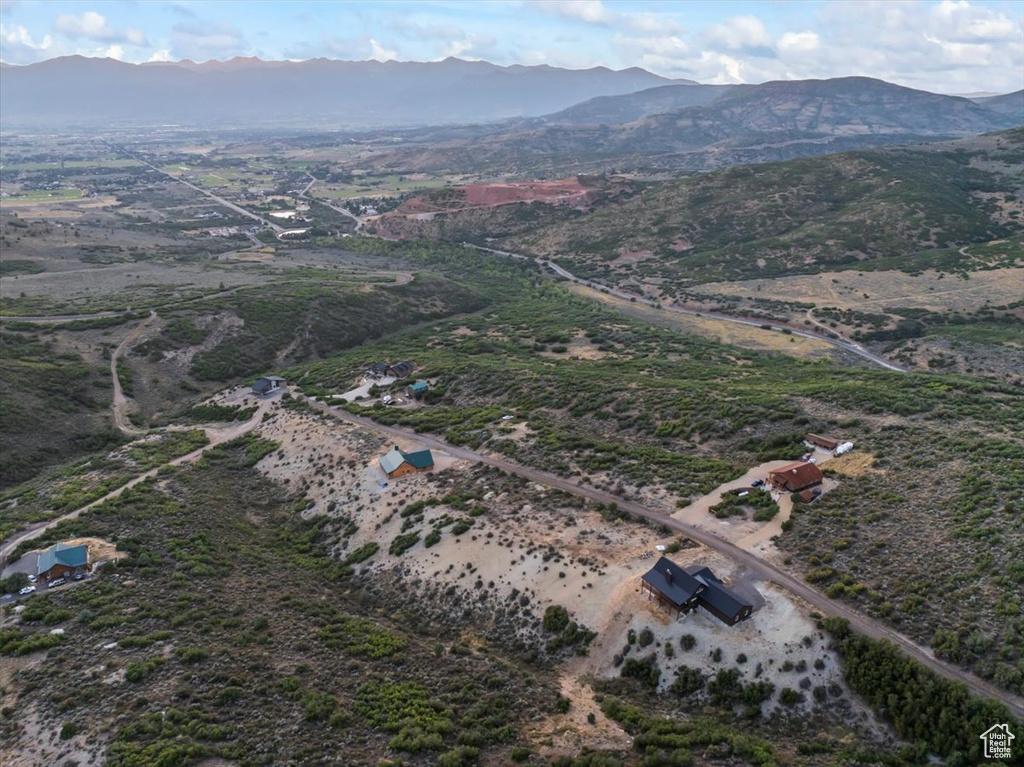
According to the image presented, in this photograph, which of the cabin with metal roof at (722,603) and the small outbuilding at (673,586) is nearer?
the cabin with metal roof at (722,603)

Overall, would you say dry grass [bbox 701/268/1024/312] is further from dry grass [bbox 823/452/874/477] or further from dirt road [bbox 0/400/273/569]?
dirt road [bbox 0/400/273/569]

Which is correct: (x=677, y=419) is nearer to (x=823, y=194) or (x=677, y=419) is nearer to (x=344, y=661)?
(x=344, y=661)

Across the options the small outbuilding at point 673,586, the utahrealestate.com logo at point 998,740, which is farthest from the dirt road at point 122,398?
the utahrealestate.com logo at point 998,740

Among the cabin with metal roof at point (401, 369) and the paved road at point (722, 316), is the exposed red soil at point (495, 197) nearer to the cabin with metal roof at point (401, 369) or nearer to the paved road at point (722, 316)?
the paved road at point (722, 316)

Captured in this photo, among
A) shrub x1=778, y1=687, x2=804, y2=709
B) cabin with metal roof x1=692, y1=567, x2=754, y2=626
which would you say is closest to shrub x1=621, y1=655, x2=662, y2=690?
cabin with metal roof x1=692, y1=567, x2=754, y2=626

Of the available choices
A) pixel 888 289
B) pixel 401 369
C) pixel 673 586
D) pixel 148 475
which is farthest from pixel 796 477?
pixel 888 289

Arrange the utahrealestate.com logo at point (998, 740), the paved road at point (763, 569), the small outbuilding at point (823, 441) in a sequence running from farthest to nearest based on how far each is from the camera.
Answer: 1. the small outbuilding at point (823, 441)
2. the paved road at point (763, 569)
3. the utahrealestate.com logo at point (998, 740)

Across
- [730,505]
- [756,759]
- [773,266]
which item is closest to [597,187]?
[773,266]
